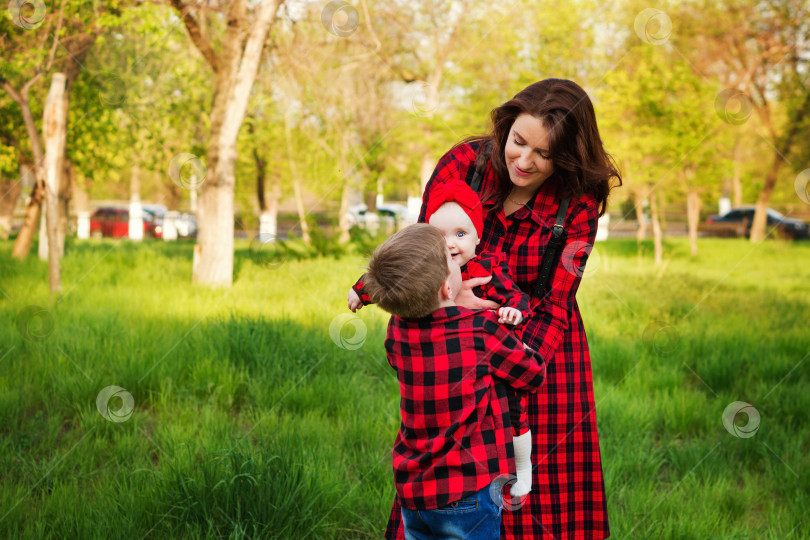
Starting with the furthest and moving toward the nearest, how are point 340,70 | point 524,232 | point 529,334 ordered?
point 340,70 → point 524,232 → point 529,334

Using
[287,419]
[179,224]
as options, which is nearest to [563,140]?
[287,419]

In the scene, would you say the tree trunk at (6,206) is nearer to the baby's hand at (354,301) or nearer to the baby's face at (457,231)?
the baby's hand at (354,301)

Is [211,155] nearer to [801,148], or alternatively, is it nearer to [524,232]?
[524,232]

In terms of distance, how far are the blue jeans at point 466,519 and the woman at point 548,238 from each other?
1.21 feet

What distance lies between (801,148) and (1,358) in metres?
20.3

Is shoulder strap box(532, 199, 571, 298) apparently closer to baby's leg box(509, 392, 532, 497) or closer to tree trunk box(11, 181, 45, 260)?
baby's leg box(509, 392, 532, 497)

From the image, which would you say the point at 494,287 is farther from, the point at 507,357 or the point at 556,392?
the point at 556,392

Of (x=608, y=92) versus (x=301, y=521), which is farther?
(x=608, y=92)

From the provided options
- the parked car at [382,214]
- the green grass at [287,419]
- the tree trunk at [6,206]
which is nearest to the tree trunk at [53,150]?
the green grass at [287,419]

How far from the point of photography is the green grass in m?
2.75

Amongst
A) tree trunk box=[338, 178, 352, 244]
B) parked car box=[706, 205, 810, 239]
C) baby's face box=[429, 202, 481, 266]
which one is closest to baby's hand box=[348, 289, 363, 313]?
baby's face box=[429, 202, 481, 266]

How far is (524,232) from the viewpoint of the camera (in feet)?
7.04

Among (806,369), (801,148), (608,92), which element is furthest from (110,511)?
(801,148)

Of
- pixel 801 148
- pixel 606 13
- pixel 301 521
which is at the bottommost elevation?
pixel 301 521
